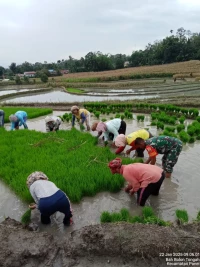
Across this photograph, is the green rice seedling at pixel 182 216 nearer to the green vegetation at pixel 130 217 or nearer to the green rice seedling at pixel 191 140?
the green vegetation at pixel 130 217

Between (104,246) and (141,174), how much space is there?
4.29ft

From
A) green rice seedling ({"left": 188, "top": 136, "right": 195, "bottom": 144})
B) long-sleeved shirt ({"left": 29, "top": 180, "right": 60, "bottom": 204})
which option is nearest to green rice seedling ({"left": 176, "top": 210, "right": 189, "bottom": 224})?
long-sleeved shirt ({"left": 29, "top": 180, "right": 60, "bottom": 204})

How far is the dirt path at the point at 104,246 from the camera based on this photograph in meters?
2.77

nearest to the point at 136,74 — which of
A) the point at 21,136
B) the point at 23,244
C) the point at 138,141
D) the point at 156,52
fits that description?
the point at 156,52

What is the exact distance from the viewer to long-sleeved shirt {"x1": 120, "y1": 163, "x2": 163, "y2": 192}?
3.82 meters

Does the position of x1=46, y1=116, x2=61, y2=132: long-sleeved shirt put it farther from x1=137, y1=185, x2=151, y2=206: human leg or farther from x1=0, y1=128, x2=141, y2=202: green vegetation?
x1=137, y1=185, x2=151, y2=206: human leg

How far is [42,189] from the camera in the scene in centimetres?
345

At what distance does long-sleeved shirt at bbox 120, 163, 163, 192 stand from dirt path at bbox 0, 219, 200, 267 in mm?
860

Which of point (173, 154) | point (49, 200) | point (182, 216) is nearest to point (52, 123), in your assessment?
point (173, 154)

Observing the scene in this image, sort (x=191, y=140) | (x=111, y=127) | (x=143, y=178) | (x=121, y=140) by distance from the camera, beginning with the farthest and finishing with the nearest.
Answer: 1. (x=191, y=140)
2. (x=111, y=127)
3. (x=121, y=140)
4. (x=143, y=178)

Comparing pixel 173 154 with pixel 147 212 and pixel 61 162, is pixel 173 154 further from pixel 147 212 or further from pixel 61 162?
pixel 61 162

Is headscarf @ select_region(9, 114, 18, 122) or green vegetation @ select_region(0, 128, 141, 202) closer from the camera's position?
green vegetation @ select_region(0, 128, 141, 202)

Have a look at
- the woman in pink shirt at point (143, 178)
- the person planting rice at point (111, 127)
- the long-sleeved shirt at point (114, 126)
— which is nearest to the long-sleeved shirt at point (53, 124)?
the person planting rice at point (111, 127)

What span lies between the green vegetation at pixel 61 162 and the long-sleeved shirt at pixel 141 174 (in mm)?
631
